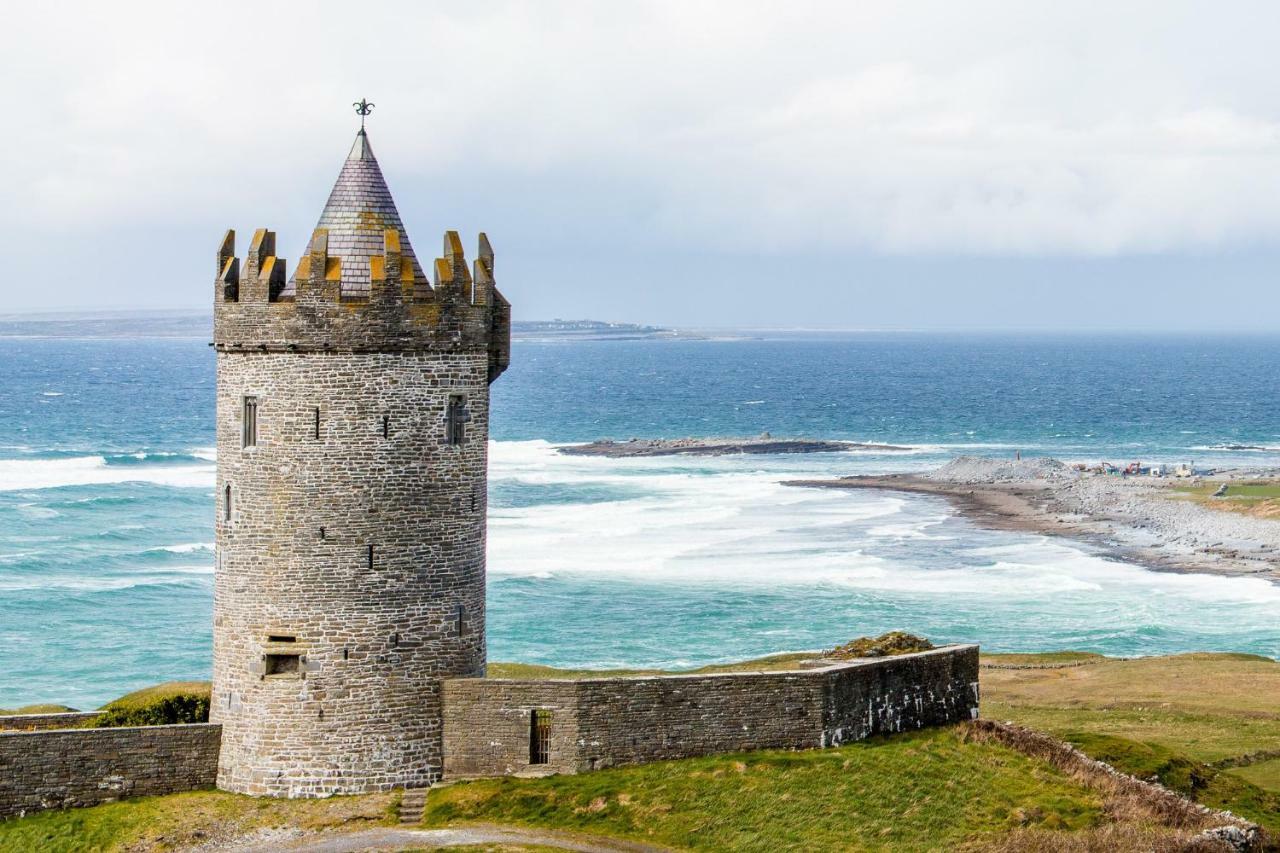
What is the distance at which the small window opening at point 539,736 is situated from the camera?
26984mm

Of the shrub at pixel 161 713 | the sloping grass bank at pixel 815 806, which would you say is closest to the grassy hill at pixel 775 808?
the sloping grass bank at pixel 815 806

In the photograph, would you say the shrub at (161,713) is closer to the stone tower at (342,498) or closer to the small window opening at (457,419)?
the stone tower at (342,498)

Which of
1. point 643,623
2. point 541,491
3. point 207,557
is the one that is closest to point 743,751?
point 643,623

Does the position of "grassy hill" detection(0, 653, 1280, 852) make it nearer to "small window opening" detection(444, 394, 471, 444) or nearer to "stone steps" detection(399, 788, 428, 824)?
"stone steps" detection(399, 788, 428, 824)

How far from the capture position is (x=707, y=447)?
492 ft

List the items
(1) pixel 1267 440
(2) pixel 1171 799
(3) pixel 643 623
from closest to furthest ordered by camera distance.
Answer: (2) pixel 1171 799 → (3) pixel 643 623 → (1) pixel 1267 440

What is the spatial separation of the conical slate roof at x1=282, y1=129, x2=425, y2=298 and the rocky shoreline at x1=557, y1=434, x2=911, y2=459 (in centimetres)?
11604

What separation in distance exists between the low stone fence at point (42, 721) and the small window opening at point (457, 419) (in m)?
8.23

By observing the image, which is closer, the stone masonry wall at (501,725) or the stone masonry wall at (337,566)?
the stone masonry wall at (337,566)

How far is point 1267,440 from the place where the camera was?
550ft

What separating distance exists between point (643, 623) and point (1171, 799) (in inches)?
1759

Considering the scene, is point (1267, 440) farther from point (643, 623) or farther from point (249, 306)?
point (249, 306)

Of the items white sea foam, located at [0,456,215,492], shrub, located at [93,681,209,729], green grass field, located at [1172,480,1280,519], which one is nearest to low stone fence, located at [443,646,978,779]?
shrub, located at [93,681,209,729]

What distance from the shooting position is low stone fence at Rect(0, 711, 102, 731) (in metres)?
28.5
